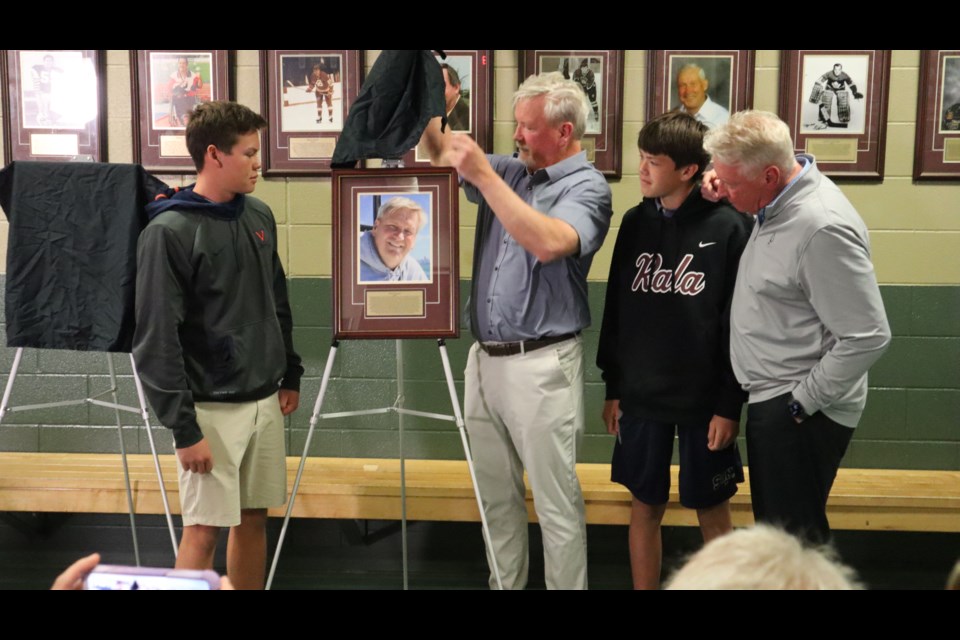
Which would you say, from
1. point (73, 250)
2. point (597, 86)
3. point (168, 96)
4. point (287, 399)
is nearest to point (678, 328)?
point (287, 399)

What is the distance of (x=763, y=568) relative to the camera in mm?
970

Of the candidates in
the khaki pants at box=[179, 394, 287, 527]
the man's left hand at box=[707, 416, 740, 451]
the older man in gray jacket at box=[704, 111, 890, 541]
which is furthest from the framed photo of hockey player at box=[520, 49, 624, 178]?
the khaki pants at box=[179, 394, 287, 527]

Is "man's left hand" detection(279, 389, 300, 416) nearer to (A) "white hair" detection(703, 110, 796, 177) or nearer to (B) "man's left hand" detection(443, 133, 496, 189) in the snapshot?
(B) "man's left hand" detection(443, 133, 496, 189)

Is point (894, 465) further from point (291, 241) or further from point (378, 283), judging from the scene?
point (291, 241)

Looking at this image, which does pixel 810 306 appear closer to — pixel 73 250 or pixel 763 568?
pixel 763 568

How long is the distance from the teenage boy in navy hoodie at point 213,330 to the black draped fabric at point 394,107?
290 mm

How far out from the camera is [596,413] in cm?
369

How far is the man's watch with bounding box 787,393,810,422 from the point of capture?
2.24m

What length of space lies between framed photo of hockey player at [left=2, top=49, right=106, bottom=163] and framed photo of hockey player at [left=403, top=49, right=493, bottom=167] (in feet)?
4.72

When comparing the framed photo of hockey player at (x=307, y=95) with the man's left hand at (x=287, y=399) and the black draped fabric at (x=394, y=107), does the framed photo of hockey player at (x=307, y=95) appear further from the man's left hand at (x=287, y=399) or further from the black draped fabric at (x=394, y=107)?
the man's left hand at (x=287, y=399)

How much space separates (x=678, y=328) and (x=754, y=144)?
1.93 feet
